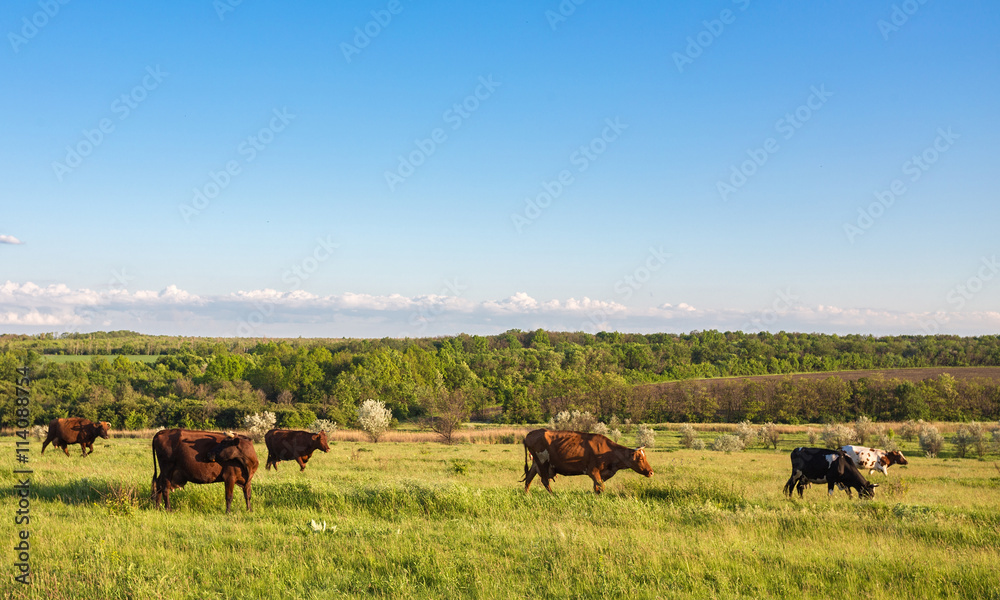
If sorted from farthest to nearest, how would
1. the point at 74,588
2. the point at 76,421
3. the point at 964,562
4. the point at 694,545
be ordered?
the point at 76,421 → the point at 694,545 → the point at 964,562 → the point at 74,588

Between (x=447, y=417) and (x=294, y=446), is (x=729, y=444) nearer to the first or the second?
(x=447, y=417)

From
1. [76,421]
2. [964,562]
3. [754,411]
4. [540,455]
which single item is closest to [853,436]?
[754,411]

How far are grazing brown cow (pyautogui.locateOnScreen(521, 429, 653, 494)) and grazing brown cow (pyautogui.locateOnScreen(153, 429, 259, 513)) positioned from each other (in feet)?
23.5

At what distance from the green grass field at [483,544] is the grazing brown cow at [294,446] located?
671cm

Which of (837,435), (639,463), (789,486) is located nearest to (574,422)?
(837,435)

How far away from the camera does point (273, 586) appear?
7.86 meters

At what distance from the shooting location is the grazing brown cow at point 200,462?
41.7ft

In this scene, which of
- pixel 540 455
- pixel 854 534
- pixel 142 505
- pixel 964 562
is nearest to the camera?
pixel 964 562

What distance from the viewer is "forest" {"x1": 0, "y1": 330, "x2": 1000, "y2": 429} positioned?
266ft

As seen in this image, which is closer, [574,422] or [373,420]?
[373,420]

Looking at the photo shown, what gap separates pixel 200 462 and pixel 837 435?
198 ft

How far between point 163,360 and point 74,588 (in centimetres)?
12954

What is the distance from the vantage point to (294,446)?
75.2ft

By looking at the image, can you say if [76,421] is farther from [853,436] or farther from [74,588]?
[853,436]
